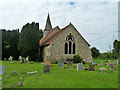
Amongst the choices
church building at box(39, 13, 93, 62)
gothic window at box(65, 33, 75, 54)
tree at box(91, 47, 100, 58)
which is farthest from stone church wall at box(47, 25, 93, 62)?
tree at box(91, 47, 100, 58)

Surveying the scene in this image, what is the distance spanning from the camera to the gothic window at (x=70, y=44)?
27.3 meters

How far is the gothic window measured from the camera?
89.5 ft

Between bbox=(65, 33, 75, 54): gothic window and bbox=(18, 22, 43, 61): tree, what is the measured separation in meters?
7.19

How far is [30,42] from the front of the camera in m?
28.3

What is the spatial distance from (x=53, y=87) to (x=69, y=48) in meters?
20.4

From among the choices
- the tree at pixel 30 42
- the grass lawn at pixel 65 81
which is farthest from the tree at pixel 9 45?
the grass lawn at pixel 65 81

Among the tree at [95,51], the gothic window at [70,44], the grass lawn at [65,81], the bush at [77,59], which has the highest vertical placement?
the gothic window at [70,44]

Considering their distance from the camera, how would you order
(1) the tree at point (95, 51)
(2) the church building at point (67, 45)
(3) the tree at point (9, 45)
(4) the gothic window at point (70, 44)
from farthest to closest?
(1) the tree at point (95, 51) → (3) the tree at point (9, 45) → (4) the gothic window at point (70, 44) → (2) the church building at point (67, 45)

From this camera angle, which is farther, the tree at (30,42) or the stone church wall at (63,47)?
the tree at (30,42)

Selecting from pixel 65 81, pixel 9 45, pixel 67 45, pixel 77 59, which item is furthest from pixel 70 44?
pixel 65 81

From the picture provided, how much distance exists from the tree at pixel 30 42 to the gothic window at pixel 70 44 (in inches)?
283

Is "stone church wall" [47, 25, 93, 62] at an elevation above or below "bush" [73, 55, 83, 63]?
above

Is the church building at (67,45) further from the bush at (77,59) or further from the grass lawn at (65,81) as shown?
the grass lawn at (65,81)

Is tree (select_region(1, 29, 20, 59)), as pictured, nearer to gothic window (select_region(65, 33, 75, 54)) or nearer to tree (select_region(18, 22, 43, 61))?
tree (select_region(18, 22, 43, 61))
